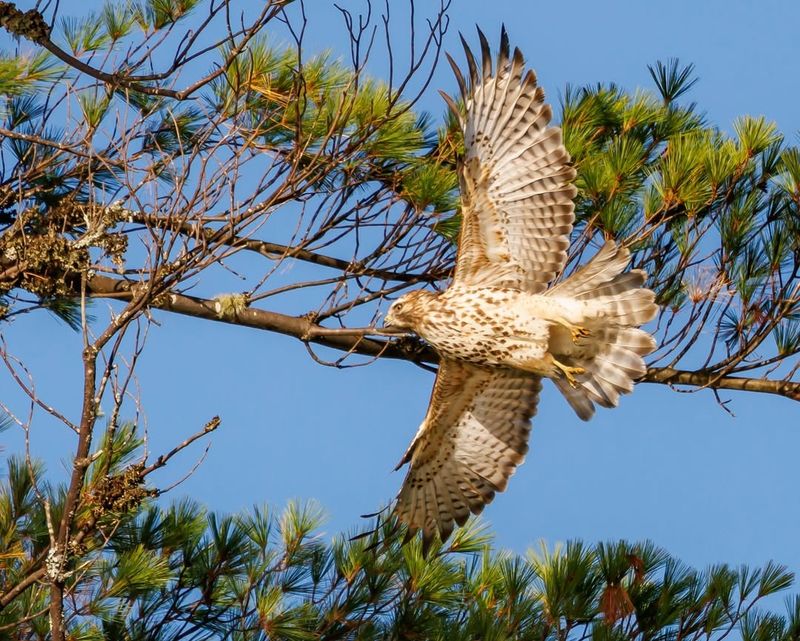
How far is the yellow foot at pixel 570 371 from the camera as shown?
5734 millimetres

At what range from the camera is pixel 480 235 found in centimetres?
559

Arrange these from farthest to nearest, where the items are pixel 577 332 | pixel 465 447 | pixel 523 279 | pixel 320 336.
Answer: pixel 465 447, pixel 523 279, pixel 577 332, pixel 320 336

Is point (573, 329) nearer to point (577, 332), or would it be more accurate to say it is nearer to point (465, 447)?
point (577, 332)

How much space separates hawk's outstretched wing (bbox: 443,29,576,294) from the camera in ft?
18.4

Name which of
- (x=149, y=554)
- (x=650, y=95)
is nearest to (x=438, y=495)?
(x=149, y=554)

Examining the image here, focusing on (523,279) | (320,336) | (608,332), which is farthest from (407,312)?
(608,332)

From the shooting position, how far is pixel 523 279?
5711mm

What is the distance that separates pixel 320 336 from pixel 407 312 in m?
0.37

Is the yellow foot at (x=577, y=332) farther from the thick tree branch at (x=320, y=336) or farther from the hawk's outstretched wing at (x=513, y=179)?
the thick tree branch at (x=320, y=336)

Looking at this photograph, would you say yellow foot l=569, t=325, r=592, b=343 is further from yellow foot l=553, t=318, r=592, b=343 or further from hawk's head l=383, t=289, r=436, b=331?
hawk's head l=383, t=289, r=436, b=331

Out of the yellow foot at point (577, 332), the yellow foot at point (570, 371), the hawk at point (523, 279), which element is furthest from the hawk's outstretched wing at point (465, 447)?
the yellow foot at point (577, 332)

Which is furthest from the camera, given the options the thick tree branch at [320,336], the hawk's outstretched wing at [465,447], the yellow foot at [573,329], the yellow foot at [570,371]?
the hawk's outstretched wing at [465,447]

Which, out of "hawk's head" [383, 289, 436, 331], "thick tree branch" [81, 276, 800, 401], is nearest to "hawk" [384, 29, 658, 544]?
"hawk's head" [383, 289, 436, 331]

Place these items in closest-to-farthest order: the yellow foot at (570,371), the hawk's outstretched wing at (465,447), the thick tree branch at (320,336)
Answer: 1. the thick tree branch at (320,336)
2. the yellow foot at (570,371)
3. the hawk's outstretched wing at (465,447)
